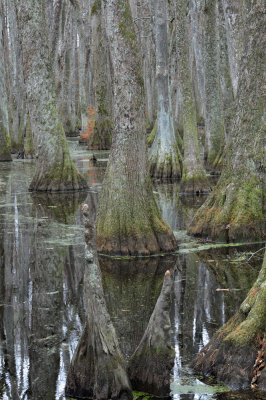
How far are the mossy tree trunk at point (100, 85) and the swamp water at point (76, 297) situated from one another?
54.2 ft

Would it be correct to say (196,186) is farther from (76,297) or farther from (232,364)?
(232,364)

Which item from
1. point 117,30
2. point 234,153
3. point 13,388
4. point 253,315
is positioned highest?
point 117,30

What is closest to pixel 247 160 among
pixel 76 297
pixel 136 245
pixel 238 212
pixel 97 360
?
pixel 238 212

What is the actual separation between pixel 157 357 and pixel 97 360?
414 mm

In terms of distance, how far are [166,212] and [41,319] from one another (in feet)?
21.7

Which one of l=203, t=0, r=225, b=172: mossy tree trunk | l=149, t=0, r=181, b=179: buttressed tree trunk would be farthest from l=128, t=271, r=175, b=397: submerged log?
l=203, t=0, r=225, b=172: mossy tree trunk

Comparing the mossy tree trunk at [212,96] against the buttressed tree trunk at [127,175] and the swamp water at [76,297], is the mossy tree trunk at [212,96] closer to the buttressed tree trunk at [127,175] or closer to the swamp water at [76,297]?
the swamp water at [76,297]

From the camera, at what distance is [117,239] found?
9039 mm

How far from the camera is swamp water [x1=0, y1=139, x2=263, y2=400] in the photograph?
198 inches

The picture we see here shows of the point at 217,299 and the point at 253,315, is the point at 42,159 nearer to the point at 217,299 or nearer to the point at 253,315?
the point at 217,299

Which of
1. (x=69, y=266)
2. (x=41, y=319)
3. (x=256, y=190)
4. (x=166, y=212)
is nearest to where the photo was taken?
(x=41, y=319)

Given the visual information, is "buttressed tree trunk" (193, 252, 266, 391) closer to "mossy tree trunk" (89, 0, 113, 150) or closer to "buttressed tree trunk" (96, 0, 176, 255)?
"buttressed tree trunk" (96, 0, 176, 255)

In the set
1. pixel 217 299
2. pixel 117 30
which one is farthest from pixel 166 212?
pixel 217 299

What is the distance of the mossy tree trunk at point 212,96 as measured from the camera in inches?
716
